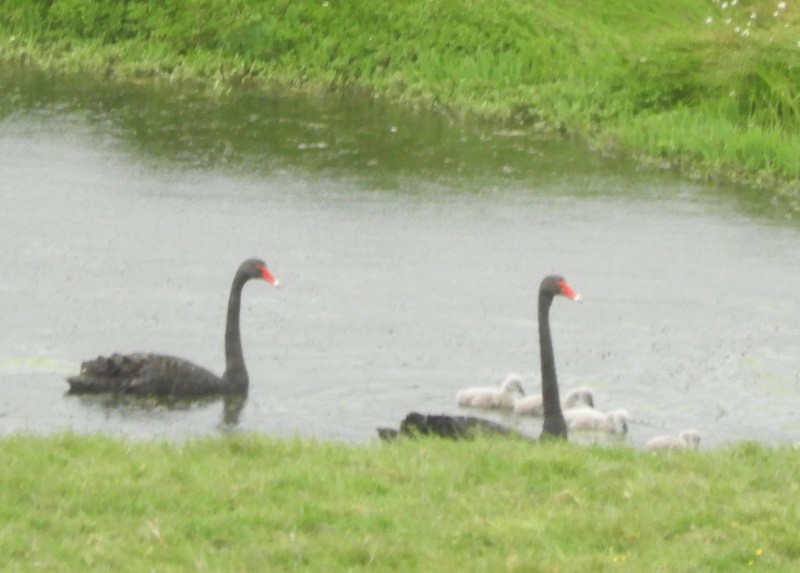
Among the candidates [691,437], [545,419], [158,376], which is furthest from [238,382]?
[691,437]

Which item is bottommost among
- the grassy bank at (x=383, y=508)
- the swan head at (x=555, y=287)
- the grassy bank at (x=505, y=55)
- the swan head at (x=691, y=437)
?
the swan head at (x=691, y=437)

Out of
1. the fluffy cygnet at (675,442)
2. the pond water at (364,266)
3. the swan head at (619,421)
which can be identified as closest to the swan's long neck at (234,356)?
the pond water at (364,266)

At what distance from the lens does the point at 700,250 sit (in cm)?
1506

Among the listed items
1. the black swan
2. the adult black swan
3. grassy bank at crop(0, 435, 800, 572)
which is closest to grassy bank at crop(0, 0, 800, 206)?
the adult black swan

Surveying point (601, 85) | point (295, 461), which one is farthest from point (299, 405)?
point (601, 85)

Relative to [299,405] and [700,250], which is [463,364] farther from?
[700,250]

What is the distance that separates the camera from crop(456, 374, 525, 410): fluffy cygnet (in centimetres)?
1009

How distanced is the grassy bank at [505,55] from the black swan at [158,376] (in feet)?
29.3

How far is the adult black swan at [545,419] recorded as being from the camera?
8578mm

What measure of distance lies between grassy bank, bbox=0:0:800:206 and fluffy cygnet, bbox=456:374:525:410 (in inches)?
327

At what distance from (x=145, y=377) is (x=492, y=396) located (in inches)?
77.2

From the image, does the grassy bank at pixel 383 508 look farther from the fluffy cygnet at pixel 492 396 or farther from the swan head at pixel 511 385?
the swan head at pixel 511 385

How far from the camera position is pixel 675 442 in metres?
8.95

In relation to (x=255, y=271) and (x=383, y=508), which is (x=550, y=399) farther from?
(x=383, y=508)
